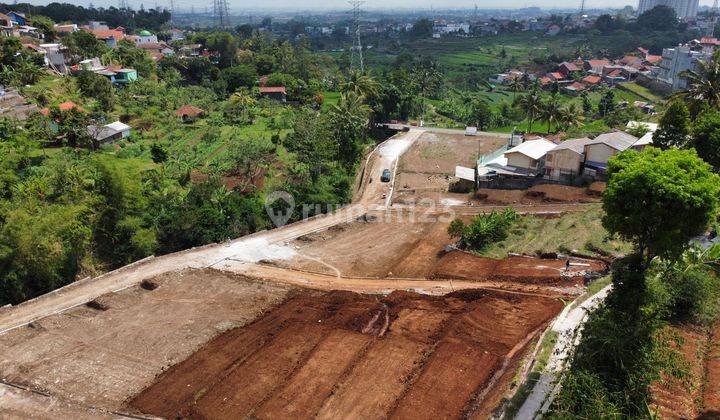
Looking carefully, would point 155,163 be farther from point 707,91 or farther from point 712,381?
point 707,91

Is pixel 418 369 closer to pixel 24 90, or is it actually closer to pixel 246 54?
pixel 24 90

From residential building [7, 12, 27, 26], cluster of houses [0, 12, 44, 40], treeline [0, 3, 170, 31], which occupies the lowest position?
cluster of houses [0, 12, 44, 40]

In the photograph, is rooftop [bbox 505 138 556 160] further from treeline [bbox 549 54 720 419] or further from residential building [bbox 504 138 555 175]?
treeline [bbox 549 54 720 419]

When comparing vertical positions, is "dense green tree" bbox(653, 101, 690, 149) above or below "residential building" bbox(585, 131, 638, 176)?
above

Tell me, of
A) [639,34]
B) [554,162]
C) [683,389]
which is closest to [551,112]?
[554,162]

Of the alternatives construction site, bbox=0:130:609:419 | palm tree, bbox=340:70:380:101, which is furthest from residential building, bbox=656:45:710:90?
construction site, bbox=0:130:609:419

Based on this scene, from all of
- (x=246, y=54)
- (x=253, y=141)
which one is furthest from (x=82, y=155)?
(x=246, y=54)

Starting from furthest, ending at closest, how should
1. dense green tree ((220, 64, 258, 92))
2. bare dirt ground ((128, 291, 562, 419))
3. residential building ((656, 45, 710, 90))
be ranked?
1. residential building ((656, 45, 710, 90))
2. dense green tree ((220, 64, 258, 92))
3. bare dirt ground ((128, 291, 562, 419))

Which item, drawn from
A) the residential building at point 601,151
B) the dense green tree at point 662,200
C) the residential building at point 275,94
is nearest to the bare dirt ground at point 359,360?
the dense green tree at point 662,200
